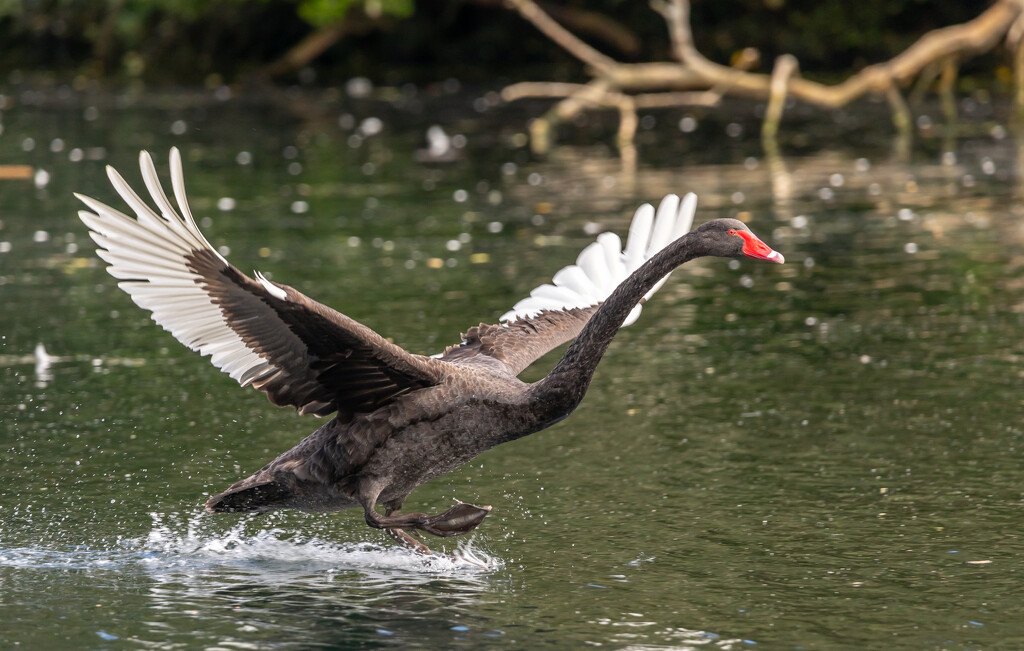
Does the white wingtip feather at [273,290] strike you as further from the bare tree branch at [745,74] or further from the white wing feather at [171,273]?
the bare tree branch at [745,74]

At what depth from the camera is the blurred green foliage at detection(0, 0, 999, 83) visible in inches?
1121

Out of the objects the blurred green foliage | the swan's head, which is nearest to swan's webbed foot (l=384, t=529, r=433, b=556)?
the swan's head

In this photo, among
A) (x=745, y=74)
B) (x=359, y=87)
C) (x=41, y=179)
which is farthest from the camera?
(x=359, y=87)

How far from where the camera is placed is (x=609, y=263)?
7.23 meters

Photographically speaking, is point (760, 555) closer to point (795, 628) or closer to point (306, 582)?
point (795, 628)

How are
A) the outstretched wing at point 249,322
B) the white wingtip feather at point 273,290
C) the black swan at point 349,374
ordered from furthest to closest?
the black swan at point 349,374 < the outstretched wing at point 249,322 < the white wingtip feather at point 273,290

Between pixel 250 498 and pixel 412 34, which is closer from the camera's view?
pixel 250 498

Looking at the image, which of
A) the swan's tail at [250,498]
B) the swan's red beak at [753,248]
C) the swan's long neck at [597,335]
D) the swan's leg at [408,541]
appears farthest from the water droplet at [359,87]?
the swan's red beak at [753,248]

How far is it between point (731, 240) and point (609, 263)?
1799 millimetres

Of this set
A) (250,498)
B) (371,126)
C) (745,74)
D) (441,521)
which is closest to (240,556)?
(250,498)

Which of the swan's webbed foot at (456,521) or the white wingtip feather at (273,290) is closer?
the white wingtip feather at (273,290)

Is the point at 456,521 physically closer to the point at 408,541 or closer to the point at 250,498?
the point at 408,541

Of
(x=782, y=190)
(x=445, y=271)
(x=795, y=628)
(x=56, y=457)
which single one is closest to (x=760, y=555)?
(x=795, y=628)

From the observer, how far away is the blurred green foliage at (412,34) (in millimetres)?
28469
